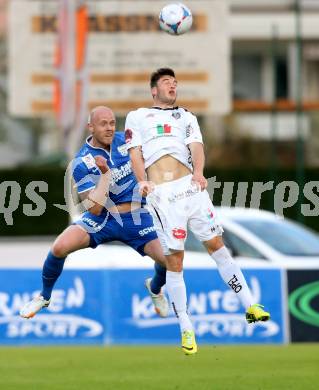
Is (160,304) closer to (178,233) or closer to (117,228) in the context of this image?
(117,228)

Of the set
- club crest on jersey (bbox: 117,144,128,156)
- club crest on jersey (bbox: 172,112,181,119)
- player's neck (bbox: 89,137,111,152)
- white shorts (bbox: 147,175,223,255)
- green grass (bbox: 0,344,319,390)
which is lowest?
green grass (bbox: 0,344,319,390)

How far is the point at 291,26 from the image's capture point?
43.2 meters

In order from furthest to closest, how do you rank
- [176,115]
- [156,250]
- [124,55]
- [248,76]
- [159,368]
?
[248,76]
[124,55]
[159,368]
[156,250]
[176,115]

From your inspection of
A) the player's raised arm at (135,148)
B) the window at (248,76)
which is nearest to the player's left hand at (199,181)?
the player's raised arm at (135,148)

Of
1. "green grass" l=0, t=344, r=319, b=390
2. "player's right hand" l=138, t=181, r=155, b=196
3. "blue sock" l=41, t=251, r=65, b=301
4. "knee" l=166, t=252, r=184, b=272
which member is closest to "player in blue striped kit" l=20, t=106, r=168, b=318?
"blue sock" l=41, t=251, r=65, b=301

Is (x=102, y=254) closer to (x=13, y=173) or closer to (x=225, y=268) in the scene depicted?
(x=225, y=268)

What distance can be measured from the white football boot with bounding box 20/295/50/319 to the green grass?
624 mm

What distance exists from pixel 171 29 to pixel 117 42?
49.8 ft

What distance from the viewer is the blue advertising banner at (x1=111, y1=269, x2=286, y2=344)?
17.8 metres

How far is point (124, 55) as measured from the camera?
27328 millimetres

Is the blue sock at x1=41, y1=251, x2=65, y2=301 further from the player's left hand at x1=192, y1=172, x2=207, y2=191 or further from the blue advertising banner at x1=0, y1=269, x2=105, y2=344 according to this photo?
the blue advertising banner at x1=0, y1=269, x2=105, y2=344

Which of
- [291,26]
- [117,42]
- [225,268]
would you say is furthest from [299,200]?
[225,268]

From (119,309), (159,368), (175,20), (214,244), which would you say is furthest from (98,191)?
(119,309)

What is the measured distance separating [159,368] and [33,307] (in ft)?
5.66
